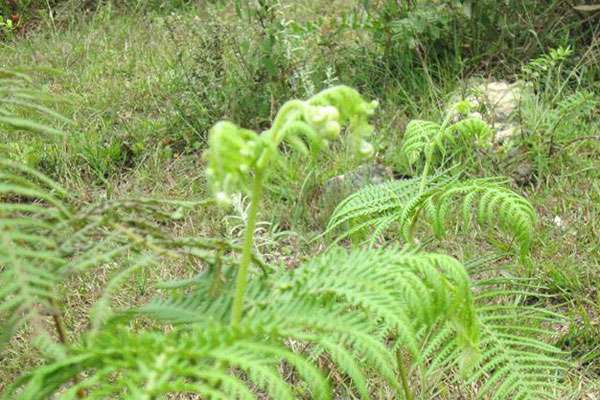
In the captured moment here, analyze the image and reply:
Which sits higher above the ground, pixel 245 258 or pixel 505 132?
pixel 245 258

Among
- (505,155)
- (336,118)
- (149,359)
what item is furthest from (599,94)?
(149,359)

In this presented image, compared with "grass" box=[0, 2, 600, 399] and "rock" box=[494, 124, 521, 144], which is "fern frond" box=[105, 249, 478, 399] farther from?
"rock" box=[494, 124, 521, 144]

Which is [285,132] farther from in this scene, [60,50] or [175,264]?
[60,50]

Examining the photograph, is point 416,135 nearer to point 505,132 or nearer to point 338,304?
point 338,304

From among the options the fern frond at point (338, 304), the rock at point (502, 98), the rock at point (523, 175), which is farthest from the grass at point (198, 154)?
the fern frond at point (338, 304)

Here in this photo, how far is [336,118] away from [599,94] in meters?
3.07

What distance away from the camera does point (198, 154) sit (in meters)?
3.93

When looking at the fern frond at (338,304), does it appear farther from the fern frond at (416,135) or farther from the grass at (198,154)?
the grass at (198,154)

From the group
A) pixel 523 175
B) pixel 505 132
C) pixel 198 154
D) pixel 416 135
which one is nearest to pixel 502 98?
pixel 505 132

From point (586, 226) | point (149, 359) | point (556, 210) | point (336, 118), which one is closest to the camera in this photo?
point (149, 359)

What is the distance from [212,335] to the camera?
88 cm

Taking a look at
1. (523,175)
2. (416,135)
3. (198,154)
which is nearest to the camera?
(416,135)

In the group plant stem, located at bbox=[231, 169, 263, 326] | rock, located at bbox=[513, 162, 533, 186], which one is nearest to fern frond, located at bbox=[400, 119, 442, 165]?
plant stem, located at bbox=[231, 169, 263, 326]

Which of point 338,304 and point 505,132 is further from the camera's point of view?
point 505,132
